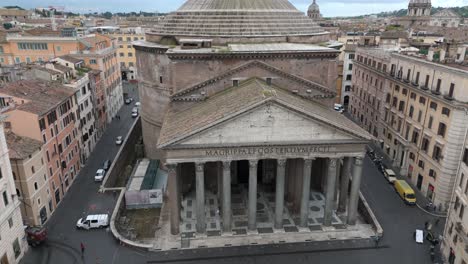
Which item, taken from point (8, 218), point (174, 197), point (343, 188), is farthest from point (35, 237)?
point (343, 188)

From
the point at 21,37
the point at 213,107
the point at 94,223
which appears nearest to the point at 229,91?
the point at 213,107

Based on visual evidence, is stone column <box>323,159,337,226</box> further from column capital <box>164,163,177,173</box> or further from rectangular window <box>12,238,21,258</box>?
Result: rectangular window <box>12,238,21,258</box>

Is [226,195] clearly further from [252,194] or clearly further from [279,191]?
[279,191]

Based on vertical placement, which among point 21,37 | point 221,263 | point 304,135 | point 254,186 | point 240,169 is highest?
point 21,37

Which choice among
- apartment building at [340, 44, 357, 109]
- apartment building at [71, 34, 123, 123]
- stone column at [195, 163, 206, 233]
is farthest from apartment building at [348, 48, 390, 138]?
apartment building at [71, 34, 123, 123]

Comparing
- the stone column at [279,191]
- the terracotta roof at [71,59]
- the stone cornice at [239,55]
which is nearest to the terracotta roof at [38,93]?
the terracotta roof at [71,59]

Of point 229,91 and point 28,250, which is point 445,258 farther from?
point 28,250
